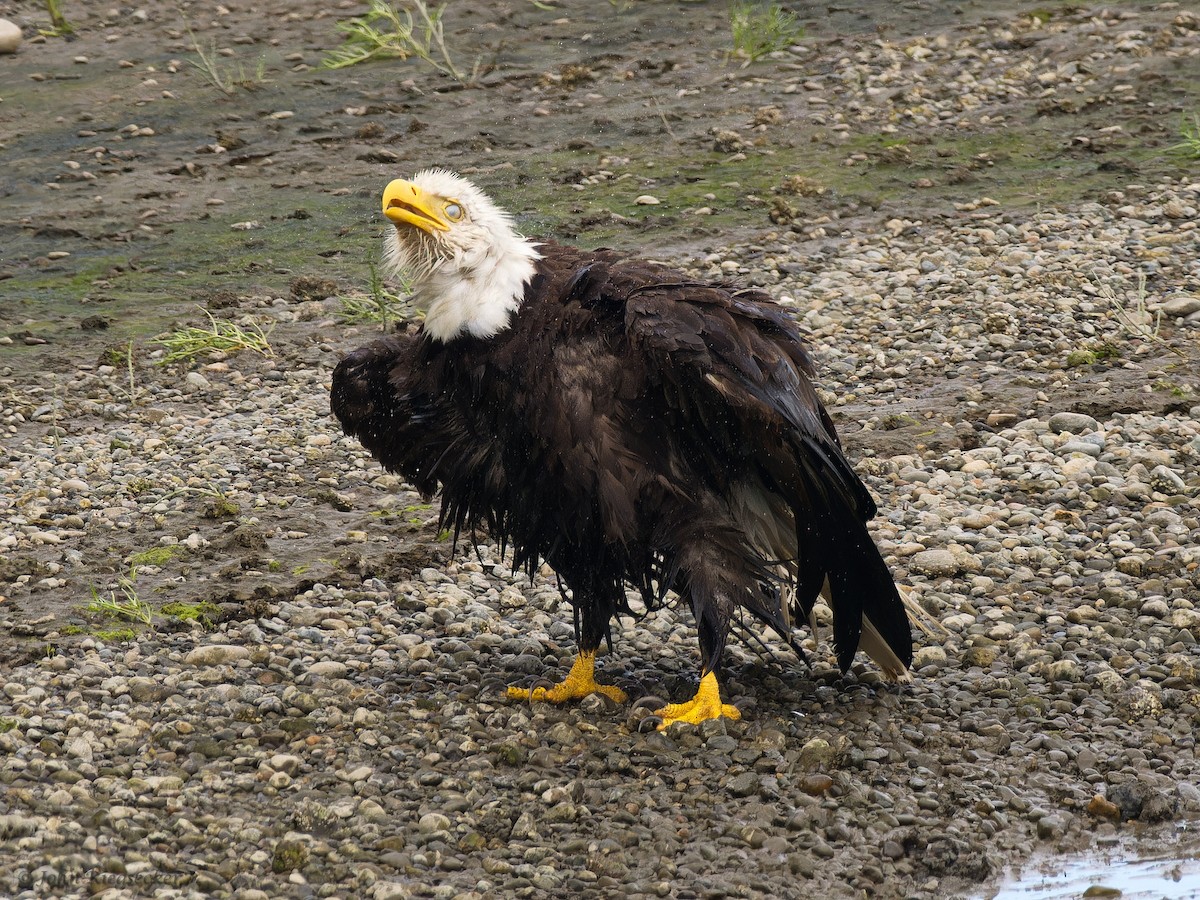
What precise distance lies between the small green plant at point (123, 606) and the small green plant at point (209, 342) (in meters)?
2.70

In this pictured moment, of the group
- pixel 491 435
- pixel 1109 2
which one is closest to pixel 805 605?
pixel 491 435

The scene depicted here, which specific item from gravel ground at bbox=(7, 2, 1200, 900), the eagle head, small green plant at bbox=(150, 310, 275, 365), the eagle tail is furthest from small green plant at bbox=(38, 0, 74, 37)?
the eagle tail

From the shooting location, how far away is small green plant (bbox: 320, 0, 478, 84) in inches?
482

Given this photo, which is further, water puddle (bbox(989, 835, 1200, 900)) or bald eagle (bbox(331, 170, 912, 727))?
bald eagle (bbox(331, 170, 912, 727))

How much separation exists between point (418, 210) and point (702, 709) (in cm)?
167

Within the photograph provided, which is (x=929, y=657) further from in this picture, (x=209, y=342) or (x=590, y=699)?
(x=209, y=342)

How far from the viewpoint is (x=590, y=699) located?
15.4ft

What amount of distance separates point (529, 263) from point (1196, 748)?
7.68ft

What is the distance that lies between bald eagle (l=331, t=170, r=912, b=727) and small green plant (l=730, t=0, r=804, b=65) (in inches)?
322

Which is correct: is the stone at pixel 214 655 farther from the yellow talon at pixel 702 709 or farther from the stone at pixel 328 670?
the yellow talon at pixel 702 709

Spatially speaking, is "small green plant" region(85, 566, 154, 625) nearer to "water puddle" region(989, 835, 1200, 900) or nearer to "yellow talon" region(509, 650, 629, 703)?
"yellow talon" region(509, 650, 629, 703)

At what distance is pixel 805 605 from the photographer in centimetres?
464

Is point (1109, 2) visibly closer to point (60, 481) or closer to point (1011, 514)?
point (1011, 514)

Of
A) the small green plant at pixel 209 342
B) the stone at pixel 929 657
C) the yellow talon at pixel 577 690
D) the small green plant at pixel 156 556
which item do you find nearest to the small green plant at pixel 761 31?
the small green plant at pixel 209 342
